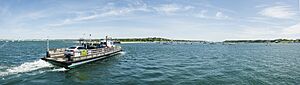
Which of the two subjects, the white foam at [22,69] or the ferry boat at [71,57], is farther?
the ferry boat at [71,57]

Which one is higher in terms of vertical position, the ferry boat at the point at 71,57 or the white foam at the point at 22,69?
the ferry boat at the point at 71,57

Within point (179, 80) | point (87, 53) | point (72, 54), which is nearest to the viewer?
point (179, 80)

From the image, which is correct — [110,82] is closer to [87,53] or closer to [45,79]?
[45,79]

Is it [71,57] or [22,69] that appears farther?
[71,57]

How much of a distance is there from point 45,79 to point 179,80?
13653 mm

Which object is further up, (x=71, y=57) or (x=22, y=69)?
(x=71, y=57)

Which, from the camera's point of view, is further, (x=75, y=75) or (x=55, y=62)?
(x=55, y=62)

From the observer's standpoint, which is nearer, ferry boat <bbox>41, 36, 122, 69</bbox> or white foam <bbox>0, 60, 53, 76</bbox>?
white foam <bbox>0, 60, 53, 76</bbox>

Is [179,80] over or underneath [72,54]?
underneath

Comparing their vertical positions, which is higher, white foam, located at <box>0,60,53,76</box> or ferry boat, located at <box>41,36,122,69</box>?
ferry boat, located at <box>41,36,122,69</box>

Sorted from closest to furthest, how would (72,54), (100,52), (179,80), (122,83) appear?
(122,83) → (179,80) → (72,54) → (100,52)

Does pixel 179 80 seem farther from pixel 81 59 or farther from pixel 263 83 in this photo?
pixel 81 59

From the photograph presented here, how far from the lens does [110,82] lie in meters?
27.5

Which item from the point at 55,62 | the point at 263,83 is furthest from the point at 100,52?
the point at 263,83
